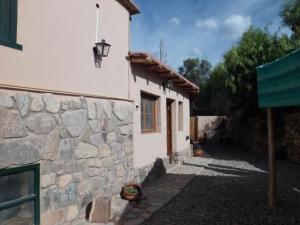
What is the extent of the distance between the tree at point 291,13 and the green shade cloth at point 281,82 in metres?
10.0

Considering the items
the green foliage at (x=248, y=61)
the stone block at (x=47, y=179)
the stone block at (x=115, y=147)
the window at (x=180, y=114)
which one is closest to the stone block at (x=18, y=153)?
the stone block at (x=47, y=179)

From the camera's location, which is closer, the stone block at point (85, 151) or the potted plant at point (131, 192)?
the stone block at point (85, 151)

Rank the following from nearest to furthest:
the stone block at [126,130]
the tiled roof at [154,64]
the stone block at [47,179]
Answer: the stone block at [47,179] < the stone block at [126,130] < the tiled roof at [154,64]

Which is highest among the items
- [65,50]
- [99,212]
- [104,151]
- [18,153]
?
[65,50]

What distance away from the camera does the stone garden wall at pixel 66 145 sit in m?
3.42

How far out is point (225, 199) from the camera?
5824mm

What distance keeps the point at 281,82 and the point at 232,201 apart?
247 cm

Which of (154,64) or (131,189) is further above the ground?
(154,64)

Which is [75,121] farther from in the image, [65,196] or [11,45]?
[11,45]

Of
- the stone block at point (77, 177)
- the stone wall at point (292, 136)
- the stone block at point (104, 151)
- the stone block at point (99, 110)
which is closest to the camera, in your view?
the stone block at point (77, 177)

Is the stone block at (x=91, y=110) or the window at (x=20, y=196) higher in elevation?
the stone block at (x=91, y=110)

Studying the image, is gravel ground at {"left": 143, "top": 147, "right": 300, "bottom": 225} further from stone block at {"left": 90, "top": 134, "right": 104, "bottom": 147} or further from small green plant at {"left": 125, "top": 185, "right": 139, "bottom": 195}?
stone block at {"left": 90, "top": 134, "right": 104, "bottom": 147}

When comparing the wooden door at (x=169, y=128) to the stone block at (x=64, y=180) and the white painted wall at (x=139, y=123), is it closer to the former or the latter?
the white painted wall at (x=139, y=123)

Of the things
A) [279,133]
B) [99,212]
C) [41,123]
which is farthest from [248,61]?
[41,123]
